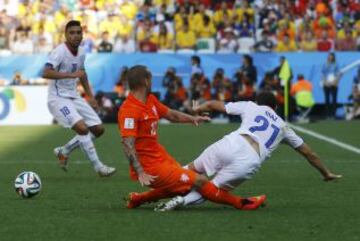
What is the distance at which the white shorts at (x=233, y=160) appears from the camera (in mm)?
10266

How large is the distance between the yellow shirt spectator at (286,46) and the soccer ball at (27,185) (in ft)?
68.9

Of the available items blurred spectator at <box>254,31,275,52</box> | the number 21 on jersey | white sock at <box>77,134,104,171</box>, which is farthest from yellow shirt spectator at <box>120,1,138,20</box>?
the number 21 on jersey

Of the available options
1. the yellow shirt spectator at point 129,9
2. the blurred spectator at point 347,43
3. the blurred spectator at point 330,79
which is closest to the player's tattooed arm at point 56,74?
the blurred spectator at point 330,79

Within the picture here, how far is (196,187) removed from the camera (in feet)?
33.4

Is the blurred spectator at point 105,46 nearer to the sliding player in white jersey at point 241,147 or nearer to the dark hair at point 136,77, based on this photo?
the sliding player in white jersey at point 241,147

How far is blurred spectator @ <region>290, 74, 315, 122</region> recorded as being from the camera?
30.0 metres

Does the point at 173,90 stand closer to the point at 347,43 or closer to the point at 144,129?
the point at 347,43

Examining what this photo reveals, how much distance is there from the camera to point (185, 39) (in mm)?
32156

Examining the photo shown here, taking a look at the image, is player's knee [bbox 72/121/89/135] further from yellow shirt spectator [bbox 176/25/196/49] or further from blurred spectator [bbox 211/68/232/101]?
yellow shirt spectator [bbox 176/25/196/49]

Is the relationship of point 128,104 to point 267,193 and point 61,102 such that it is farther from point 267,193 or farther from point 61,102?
point 61,102

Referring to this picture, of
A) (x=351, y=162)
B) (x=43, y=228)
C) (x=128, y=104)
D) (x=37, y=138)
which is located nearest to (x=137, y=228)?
(x=43, y=228)

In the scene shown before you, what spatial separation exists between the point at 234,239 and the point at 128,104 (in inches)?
88.1

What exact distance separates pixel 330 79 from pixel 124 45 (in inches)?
244

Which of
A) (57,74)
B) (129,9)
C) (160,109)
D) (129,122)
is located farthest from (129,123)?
(129,9)
